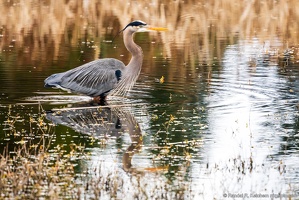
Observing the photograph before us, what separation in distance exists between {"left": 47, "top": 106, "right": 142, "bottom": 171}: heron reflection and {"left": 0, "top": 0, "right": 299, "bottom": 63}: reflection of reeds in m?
4.69

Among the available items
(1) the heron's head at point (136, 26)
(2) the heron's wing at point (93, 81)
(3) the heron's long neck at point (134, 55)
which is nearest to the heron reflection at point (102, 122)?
(2) the heron's wing at point (93, 81)

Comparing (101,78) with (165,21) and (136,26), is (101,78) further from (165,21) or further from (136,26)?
(165,21)

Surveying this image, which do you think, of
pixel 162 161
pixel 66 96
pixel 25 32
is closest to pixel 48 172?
pixel 162 161

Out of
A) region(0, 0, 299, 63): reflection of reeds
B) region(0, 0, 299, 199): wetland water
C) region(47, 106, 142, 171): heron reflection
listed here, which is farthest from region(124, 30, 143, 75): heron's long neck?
region(0, 0, 299, 63): reflection of reeds

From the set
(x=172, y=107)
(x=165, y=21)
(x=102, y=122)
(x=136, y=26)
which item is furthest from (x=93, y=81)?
(x=165, y=21)

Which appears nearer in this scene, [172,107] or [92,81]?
[172,107]

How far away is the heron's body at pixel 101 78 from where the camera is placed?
39.1ft

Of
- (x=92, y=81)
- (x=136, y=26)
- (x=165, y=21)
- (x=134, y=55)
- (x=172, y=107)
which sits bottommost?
(x=172, y=107)

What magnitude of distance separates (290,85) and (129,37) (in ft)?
8.93

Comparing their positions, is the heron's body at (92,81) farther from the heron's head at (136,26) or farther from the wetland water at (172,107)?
the heron's head at (136,26)

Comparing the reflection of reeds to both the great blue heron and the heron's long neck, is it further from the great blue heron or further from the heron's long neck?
the great blue heron

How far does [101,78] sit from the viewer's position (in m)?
12.0

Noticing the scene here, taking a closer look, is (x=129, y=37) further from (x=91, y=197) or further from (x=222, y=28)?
(x=222, y=28)

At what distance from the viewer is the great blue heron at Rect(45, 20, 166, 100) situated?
1193 cm
